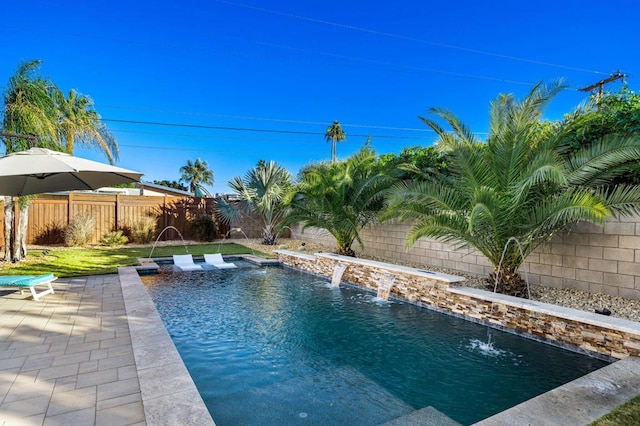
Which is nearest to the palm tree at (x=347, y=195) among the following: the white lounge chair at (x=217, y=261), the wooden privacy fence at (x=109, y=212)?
the white lounge chair at (x=217, y=261)

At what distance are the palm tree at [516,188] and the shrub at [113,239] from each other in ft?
40.7

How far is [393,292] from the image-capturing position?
24.7 ft

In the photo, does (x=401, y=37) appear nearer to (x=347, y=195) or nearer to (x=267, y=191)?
(x=267, y=191)

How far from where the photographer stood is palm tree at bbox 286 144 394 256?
10.4 metres

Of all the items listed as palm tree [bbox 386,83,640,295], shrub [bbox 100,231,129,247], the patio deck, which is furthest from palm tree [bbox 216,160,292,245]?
the patio deck

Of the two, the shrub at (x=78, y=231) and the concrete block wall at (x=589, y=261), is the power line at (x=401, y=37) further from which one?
the concrete block wall at (x=589, y=261)

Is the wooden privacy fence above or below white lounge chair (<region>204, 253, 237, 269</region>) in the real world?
above

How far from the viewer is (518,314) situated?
5.32 metres

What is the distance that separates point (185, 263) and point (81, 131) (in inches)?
343

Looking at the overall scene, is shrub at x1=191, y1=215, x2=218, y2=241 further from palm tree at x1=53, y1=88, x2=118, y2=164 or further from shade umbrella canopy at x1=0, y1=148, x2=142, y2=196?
shade umbrella canopy at x1=0, y1=148, x2=142, y2=196

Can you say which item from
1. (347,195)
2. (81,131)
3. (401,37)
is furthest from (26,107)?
(401,37)

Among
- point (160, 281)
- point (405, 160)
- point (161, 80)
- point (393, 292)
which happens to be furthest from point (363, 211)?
point (161, 80)

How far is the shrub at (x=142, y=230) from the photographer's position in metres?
15.2

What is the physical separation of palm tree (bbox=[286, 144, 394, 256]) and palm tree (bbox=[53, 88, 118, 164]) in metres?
9.46
